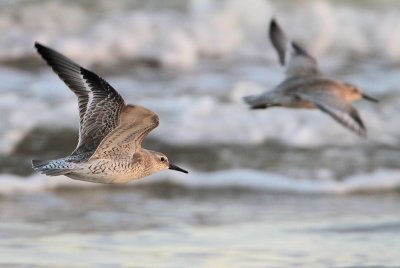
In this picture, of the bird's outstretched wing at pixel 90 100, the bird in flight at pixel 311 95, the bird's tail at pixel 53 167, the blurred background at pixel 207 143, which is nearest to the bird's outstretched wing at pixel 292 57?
the bird in flight at pixel 311 95

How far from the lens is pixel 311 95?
6891 millimetres

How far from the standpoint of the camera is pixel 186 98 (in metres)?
9.98

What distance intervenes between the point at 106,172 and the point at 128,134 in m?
0.23

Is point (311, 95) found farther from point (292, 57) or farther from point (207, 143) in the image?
point (207, 143)

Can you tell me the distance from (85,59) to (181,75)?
1273mm

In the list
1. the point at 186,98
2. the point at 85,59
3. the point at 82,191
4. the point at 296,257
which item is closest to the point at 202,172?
the point at 82,191

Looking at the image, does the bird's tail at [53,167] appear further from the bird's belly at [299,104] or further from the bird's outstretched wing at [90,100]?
the bird's belly at [299,104]

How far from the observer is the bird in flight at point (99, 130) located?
5.08 meters

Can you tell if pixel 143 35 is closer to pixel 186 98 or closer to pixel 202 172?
pixel 186 98

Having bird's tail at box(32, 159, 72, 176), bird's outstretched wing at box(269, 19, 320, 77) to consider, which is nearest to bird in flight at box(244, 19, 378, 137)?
bird's outstretched wing at box(269, 19, 320, 77)

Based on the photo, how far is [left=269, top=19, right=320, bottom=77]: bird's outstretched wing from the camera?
7.46 meters

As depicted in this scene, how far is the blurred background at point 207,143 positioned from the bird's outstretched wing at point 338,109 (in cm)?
68

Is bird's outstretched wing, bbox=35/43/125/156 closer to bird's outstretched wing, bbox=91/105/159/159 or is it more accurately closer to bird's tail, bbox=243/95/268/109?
bird's outstretched wing, bbox=91/105/159/159

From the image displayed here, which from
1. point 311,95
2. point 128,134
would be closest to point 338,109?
point 311,95
